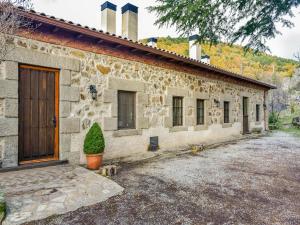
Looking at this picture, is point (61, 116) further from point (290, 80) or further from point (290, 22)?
point (290, 80)

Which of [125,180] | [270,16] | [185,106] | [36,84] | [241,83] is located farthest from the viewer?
[241,83]

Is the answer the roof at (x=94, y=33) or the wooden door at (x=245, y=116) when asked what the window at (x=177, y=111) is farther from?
the wooden door at (x=245, y=116)

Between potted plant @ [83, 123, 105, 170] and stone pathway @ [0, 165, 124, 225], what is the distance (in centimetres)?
40

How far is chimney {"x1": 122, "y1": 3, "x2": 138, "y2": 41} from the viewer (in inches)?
306

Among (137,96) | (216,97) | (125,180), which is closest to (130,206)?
(125,180)

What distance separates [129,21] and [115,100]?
351 centimetres

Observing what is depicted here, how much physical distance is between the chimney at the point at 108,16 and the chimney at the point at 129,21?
60 cm

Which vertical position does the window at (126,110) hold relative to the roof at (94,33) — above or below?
below

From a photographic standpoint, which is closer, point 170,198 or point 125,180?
point 170,198

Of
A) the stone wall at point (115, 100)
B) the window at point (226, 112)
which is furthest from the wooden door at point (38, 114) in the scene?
the window at point (226, 112)

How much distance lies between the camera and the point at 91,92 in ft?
A: 18.1

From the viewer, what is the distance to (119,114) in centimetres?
636

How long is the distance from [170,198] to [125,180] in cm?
125

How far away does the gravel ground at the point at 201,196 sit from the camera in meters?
2.90
